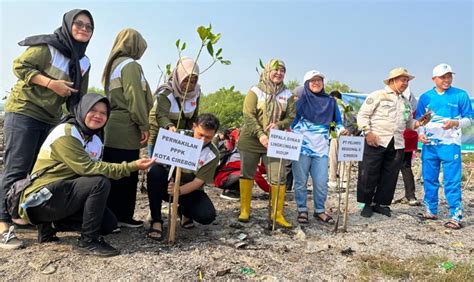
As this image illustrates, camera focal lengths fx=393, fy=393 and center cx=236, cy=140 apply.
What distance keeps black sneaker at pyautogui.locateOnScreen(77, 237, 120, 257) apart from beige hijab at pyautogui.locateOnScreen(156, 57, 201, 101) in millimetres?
1534

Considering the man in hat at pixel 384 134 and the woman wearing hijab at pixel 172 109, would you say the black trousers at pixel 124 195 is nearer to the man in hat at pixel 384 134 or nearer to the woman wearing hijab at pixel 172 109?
the woman wearing hijab at pixel 172 109

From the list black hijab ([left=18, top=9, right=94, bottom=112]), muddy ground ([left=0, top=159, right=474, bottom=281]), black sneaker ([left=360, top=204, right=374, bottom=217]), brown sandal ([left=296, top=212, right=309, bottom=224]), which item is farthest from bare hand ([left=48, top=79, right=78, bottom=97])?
black sneaker ([left=360, top=204, right=374, bottom=217])

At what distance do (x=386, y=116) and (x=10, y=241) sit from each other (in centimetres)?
422

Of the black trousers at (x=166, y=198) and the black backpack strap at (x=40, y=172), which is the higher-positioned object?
the black backpack strap at (x=40, y=172)

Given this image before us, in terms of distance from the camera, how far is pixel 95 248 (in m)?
3.19

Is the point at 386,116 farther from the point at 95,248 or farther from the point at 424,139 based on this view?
the point at 95,248

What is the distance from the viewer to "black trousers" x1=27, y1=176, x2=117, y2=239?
3.09 m

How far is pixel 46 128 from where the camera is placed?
3.60 metres

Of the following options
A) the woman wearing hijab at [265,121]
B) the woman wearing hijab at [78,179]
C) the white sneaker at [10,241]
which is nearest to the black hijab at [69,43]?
the woman wearing hijab at [78,179]

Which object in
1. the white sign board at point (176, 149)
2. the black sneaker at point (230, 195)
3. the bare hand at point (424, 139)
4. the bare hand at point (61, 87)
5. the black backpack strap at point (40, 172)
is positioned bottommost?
Answer: the black sneaker at point (230, 195)

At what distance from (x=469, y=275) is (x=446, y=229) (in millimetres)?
1616

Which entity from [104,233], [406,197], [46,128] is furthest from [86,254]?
[406,197]

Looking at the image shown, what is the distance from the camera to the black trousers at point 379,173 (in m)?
4.91

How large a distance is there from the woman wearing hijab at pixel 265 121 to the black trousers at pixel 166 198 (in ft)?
2.28
